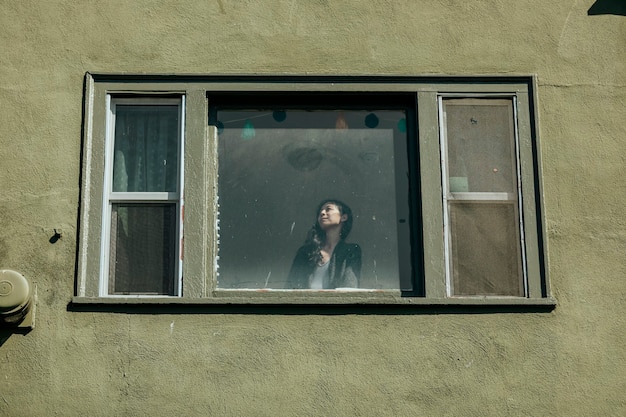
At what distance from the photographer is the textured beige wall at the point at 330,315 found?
686 centimetres

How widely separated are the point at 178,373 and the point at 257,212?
1369mm

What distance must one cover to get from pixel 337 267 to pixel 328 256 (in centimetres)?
11

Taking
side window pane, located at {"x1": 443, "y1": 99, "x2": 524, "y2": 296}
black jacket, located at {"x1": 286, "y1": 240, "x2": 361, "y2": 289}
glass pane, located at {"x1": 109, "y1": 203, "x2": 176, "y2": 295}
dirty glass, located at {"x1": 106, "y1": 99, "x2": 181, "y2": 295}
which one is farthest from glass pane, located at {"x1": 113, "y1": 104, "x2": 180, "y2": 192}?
side window pane, located at {"x1": 443, "y1": 99, "x2": 524, "y2": 296}

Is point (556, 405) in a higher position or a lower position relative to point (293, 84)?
lower

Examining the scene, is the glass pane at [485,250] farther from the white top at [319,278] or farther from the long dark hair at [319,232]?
the white top at [319,278]

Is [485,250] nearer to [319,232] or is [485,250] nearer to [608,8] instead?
[319,232]

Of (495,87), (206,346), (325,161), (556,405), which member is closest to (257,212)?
(325,161)

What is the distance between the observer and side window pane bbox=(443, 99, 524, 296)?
7.30 metres

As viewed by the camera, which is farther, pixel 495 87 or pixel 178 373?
pixel 495 87

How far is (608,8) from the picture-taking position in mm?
7695

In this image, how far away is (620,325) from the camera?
705 cm

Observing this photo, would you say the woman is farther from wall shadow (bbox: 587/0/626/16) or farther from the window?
wall shadow (bbox: 587/0/626/16)

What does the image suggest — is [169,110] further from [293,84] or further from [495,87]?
[495,87]

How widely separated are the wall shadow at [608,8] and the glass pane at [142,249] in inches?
137
